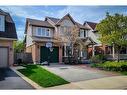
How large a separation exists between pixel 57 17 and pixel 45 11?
1083 millimetres

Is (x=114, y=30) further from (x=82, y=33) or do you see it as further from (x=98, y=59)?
(x=98, y=59)

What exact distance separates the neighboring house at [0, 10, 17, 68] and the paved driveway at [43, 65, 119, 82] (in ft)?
7.70

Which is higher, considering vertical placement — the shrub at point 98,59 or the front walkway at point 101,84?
the shrub at point 98,59

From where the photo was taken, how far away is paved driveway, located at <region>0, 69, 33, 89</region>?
1057 cm

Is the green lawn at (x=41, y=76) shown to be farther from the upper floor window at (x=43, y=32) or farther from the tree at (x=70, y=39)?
the upper floor window at (x=43, y=32)

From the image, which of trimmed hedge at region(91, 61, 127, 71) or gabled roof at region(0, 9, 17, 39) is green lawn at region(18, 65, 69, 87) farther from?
trimmed hedge at region(91, 61, 127, 71)

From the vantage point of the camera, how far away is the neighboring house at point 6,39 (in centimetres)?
1396

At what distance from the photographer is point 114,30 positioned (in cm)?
1440

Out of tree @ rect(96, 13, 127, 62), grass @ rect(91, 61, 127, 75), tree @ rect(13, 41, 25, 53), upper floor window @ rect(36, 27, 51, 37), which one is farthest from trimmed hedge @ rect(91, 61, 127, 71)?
tree @ rect(13, 41, 25, 53)

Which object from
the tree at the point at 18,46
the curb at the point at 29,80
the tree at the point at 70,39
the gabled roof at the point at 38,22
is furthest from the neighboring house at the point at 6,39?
the tree at the point at 70,39

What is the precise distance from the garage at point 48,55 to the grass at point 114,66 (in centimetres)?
191

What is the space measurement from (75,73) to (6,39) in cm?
468

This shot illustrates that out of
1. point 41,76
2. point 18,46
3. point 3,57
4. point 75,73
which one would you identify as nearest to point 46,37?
point 18,46
